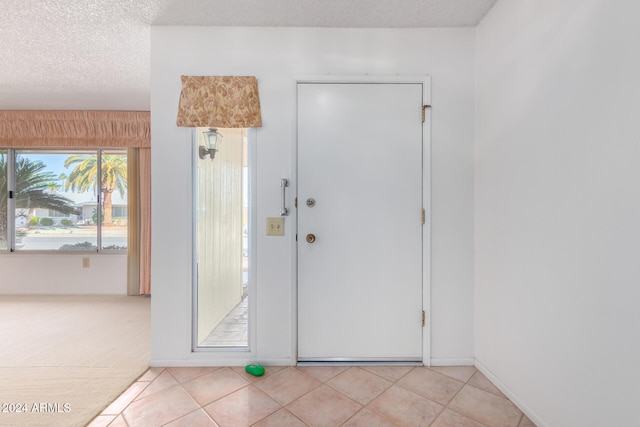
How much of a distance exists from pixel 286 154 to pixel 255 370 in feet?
4.71

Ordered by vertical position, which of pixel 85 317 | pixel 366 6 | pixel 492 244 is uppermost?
pixel 366 6

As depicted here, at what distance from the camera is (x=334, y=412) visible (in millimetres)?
1413

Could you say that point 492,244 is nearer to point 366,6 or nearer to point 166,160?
point 366,6

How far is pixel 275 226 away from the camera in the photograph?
1.84m

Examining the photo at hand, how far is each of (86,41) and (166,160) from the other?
1.11 m

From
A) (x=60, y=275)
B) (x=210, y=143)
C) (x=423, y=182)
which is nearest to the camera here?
(x=423, y=182)

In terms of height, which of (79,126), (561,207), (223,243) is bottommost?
(223,243)

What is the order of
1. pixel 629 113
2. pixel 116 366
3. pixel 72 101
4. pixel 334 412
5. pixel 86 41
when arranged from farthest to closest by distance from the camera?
pixel 72 101 → pixel 86 41 → pixel 116 366 → pixel 334 412 → pixel 629 113

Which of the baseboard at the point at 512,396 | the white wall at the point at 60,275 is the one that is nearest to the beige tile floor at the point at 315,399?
the baseboard at the point at 512,396

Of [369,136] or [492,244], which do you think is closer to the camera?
[492,244]

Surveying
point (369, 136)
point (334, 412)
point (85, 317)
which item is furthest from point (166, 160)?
point (85, 317)

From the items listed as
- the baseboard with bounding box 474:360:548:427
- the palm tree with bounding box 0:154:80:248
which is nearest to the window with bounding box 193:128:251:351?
the baseboard with bounding box 474:360:548:427

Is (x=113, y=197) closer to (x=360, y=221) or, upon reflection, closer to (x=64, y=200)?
(x=64, y=200)

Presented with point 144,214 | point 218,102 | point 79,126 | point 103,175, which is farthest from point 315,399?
point 79,126
